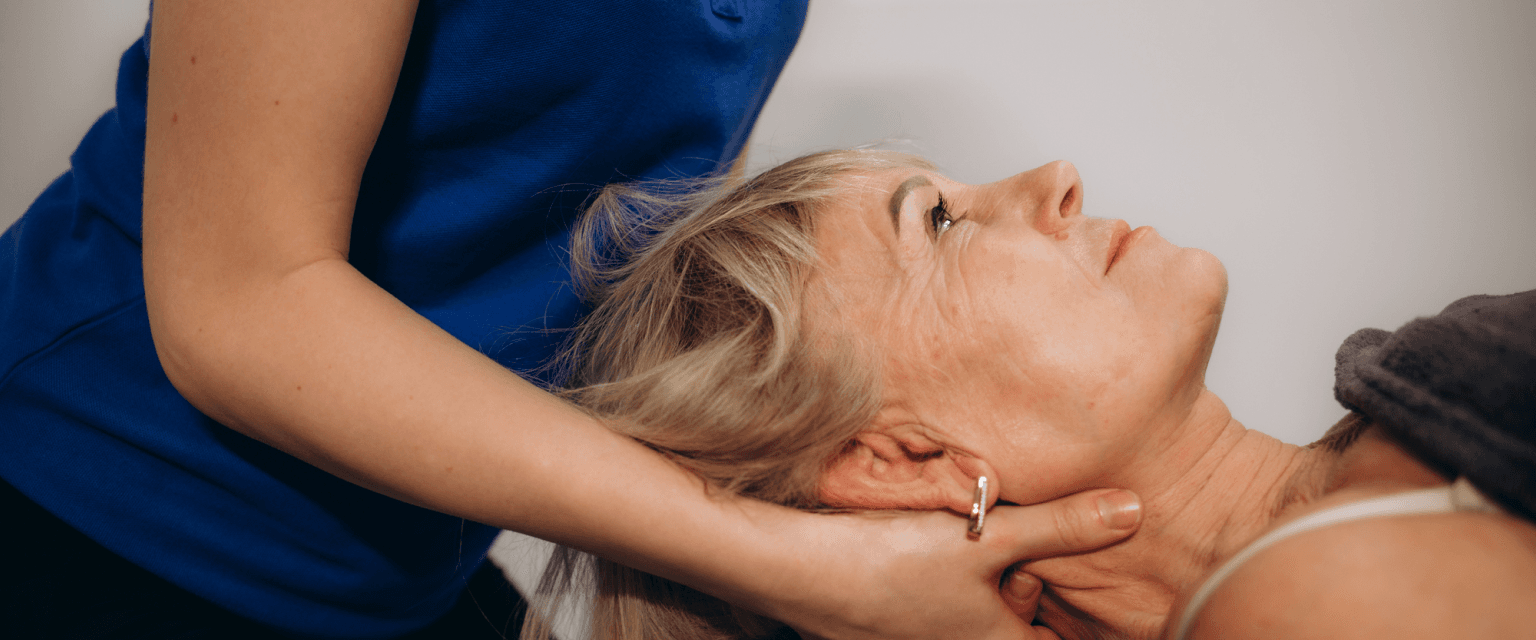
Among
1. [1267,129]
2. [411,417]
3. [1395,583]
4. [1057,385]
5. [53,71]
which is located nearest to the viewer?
[1395,583]

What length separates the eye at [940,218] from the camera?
893 millimetres

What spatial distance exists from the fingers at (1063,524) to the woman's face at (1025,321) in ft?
0.09

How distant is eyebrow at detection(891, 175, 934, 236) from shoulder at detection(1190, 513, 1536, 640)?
1.68ft

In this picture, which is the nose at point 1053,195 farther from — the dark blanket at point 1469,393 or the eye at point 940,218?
the dark blanket at point 1469,393

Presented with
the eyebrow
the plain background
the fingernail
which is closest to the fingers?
the fingernail

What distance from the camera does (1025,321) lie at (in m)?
0.77

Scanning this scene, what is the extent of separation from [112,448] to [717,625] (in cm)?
80

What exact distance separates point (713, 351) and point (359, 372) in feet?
1.34

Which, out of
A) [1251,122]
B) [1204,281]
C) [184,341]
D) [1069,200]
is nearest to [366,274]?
[184,341]

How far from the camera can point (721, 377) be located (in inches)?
34.1

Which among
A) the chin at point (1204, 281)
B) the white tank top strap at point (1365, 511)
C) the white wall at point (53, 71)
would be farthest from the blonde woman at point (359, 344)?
the white wall at point (53, 71)

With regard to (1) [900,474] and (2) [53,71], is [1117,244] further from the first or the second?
(2) [53,71]

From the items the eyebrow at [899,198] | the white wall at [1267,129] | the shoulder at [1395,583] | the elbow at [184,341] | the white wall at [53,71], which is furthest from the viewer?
the white wall at [53,71]

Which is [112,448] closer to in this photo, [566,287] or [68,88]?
[566,287]
